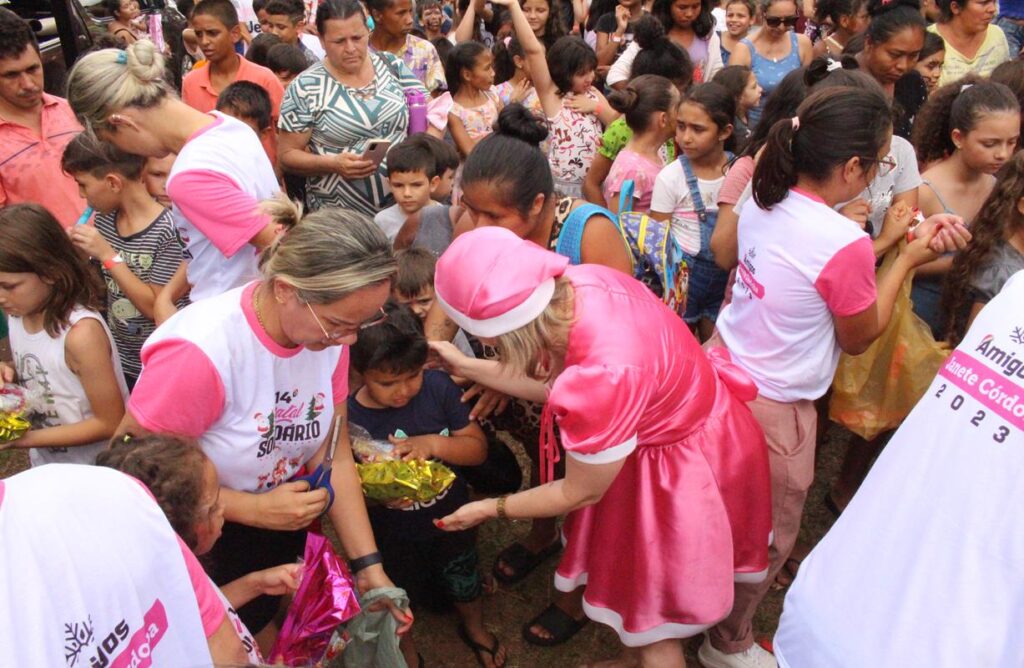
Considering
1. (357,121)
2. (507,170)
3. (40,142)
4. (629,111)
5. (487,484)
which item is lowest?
(487,484)

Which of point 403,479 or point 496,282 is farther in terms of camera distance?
point 403,479

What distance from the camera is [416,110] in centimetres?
466

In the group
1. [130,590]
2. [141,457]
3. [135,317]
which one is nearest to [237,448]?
→ [141,457]

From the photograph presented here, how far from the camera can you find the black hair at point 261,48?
6.09 meters

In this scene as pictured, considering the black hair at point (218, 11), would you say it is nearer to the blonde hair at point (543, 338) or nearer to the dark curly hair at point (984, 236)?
the blonde hair at point (543, 338)

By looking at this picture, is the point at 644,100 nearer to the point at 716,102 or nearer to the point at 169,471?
the point at 716,102

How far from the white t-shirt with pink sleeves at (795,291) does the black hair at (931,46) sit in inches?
124

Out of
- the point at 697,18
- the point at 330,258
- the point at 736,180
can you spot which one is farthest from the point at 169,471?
the point at 697,18

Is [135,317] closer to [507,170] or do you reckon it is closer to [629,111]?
[507,170]

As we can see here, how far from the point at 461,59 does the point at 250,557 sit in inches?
139

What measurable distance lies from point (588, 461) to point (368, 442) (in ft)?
3.01

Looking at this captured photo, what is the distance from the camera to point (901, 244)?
10.0ft

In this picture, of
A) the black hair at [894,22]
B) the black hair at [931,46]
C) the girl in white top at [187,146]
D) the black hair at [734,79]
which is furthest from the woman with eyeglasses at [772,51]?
the girl in white top at [187,146]

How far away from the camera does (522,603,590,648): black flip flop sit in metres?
3.22
